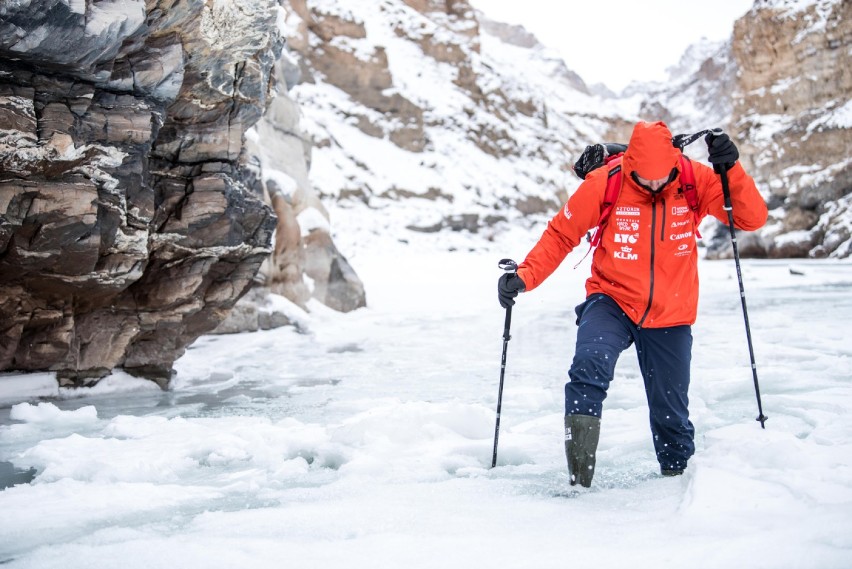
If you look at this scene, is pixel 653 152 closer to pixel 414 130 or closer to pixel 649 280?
pixel 649 280

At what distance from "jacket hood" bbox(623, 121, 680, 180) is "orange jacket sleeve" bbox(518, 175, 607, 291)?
31 centimetres

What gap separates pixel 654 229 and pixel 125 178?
4.17 m

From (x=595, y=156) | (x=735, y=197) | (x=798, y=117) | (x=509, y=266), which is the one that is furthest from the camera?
(x=798, y=117)

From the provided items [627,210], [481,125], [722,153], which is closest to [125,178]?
[627,210]

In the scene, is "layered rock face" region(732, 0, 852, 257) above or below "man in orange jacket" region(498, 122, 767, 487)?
above

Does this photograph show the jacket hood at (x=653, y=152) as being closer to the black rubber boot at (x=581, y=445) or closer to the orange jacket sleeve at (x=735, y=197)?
the orange jacket sleeve at (x=735, y=197)

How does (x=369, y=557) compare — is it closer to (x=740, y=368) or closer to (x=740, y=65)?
(x=740, y=368)

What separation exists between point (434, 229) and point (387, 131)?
1036cm

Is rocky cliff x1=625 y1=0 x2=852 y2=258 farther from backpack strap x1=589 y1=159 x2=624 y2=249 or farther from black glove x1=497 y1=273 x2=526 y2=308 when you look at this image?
black glove x1=497 y1=273 x2=526 y2=308

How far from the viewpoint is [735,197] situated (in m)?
3.71

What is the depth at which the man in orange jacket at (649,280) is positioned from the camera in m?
3.49

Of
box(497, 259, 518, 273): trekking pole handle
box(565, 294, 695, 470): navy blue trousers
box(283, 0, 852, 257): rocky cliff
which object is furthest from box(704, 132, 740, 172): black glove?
box(283, 0, 852, 257): rocky cliff

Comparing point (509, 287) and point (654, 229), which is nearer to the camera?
point (654, 229)

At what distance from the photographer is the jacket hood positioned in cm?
346
